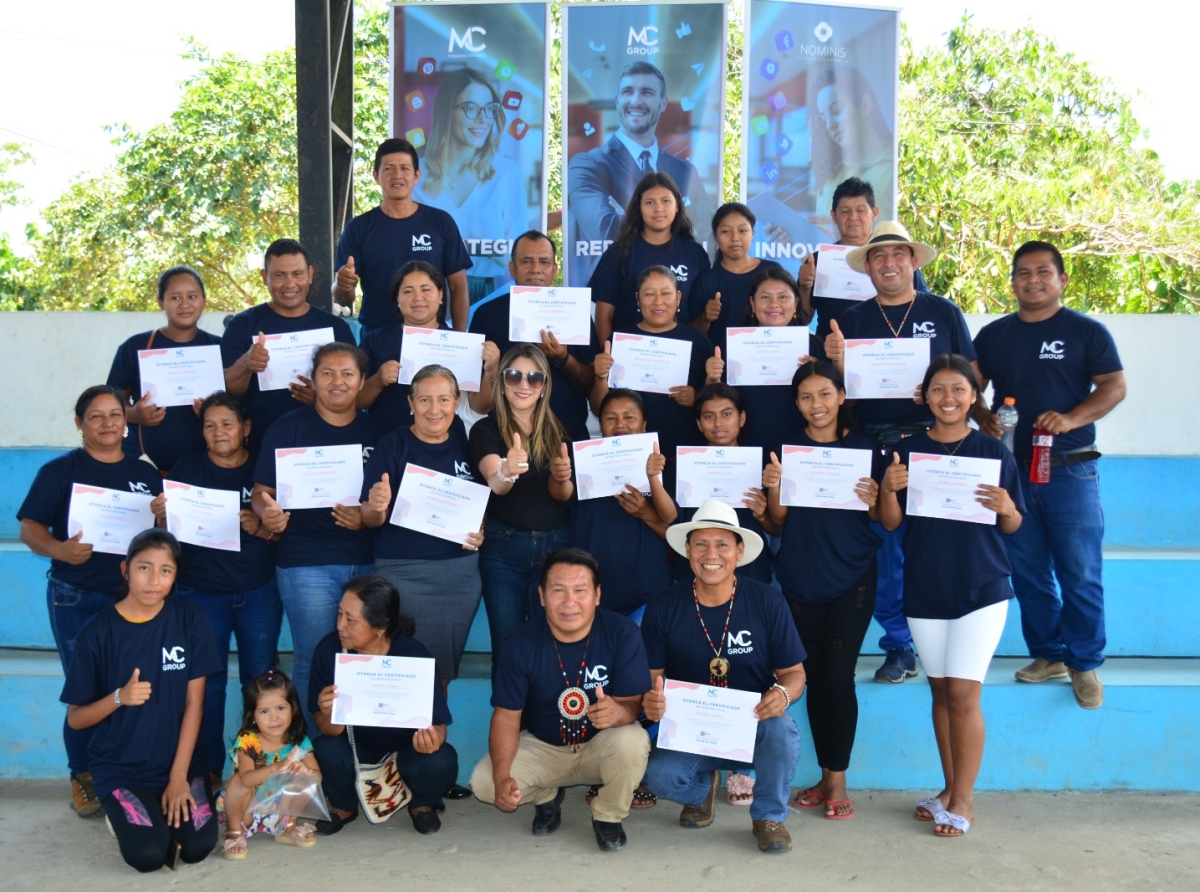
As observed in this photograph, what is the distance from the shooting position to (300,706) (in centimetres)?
435

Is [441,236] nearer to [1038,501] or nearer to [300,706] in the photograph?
[300,706]

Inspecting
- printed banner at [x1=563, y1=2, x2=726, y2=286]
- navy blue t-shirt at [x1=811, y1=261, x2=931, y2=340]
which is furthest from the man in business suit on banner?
navy blue t-shirt at [x1=811, y1=261, x2=931, y2=340]

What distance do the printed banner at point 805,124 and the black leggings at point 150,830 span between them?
211 inches

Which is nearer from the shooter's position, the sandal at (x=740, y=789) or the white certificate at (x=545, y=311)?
the sandal at (x=740, y=789)

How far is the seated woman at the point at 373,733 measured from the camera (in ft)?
13.8

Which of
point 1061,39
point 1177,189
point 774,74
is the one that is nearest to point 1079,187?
point 1177,189

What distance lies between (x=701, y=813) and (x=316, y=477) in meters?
2.12

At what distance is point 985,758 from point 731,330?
2.27 metres

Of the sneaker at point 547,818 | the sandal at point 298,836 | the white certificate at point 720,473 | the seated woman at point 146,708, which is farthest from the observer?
the white certificate at point 720,473

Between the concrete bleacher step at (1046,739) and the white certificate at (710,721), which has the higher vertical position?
the white certificate at (710,721)

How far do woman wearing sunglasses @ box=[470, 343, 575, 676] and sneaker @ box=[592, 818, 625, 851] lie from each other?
Answer: 91 cm

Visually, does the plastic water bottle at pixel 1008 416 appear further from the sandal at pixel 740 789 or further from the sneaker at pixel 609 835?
the sneaker at pixel 609 835

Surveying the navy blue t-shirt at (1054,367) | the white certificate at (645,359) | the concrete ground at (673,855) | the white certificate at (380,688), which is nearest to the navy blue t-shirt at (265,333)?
the white certificate at (645,359)

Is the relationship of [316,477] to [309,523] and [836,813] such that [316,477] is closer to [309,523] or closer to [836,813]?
[309,523]
